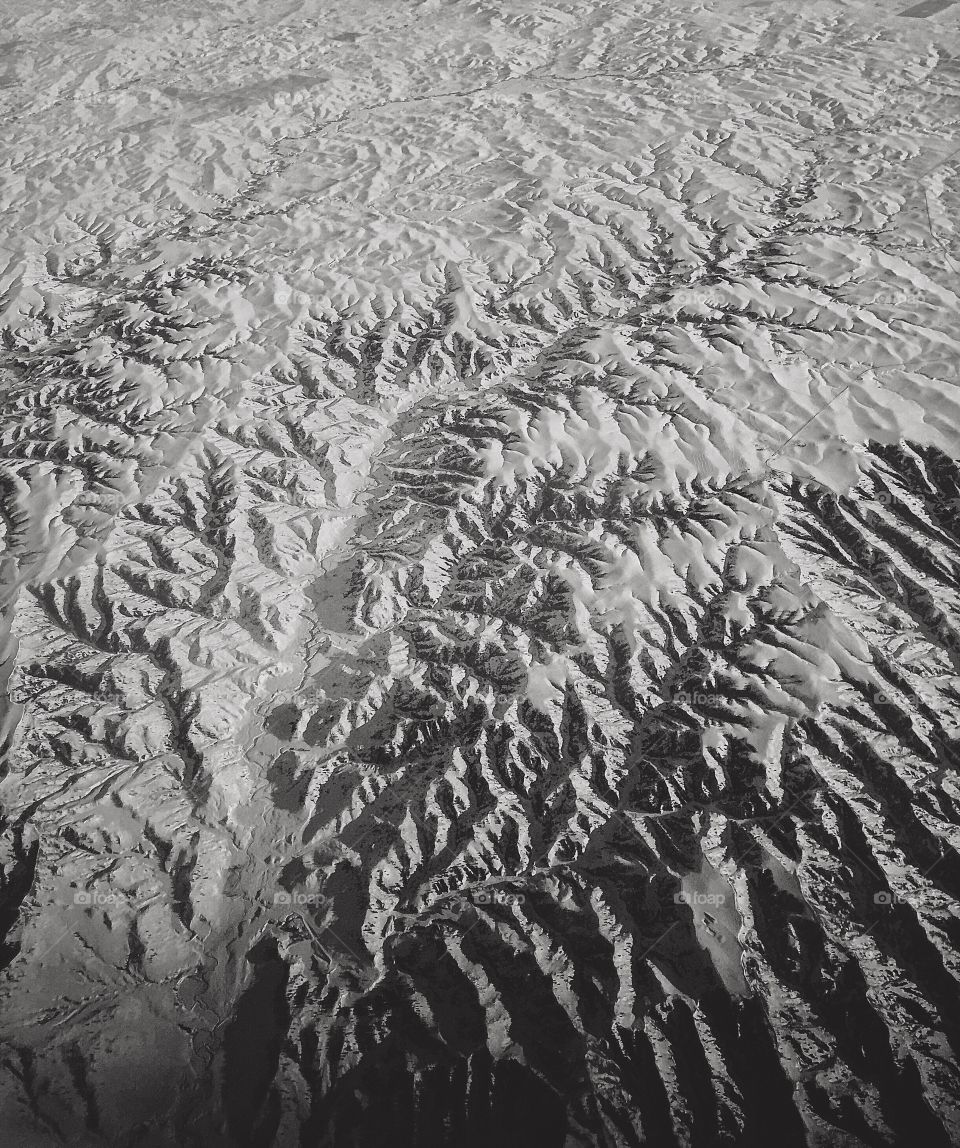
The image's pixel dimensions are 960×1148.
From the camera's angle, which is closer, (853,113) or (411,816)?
(411,816)

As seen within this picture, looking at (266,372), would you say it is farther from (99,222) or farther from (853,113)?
(853,113)

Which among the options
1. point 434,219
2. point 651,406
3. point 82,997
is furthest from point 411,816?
point 434,219
